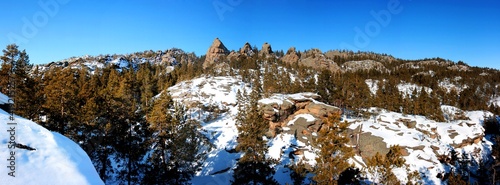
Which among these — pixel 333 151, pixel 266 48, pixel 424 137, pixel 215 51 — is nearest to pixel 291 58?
pixel 266 48

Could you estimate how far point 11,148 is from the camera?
295 inches

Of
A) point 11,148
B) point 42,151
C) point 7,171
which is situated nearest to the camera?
point 7,171

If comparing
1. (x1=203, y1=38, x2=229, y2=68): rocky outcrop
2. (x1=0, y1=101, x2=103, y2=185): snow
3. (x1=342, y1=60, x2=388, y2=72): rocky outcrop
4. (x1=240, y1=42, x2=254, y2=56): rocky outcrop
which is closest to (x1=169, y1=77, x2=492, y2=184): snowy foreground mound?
(x1=0, y1=101, x2=103, y2=185): snow

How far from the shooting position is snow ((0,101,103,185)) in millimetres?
6883

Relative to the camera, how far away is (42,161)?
7.63 meters

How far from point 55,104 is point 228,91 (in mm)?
54883

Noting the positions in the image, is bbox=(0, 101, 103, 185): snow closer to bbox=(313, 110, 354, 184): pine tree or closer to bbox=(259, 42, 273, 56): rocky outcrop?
bbox=(313, 110, 354, 184): pine tree

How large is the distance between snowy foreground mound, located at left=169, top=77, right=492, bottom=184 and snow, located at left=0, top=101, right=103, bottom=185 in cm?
2415

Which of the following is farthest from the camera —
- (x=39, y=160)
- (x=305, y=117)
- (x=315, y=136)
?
(x=305, y=117)

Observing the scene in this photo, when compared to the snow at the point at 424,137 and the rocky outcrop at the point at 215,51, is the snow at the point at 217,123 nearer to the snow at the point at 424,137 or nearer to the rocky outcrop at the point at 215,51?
the snow at the point at 424,137

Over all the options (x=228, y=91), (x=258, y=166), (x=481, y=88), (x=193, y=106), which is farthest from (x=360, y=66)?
(x=258, y=166)

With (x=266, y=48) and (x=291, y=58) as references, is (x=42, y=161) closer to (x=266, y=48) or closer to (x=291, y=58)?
(x=291, y=58)

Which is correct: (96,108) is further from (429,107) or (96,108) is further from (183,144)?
(429,107)

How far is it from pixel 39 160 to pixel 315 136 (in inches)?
1537
